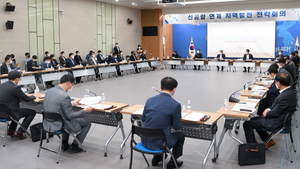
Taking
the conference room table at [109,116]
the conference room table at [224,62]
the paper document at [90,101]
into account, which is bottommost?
the conference room table at [109,116]

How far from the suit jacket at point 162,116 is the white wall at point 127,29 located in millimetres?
15056

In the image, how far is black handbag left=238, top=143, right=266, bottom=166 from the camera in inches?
151

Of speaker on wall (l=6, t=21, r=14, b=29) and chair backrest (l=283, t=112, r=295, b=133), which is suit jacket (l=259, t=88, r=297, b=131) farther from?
speaker on wall (l=6, t=21, r=14, b=29)

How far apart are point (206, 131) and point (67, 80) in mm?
1998

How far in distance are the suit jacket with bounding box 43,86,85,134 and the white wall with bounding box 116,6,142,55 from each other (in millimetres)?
14222

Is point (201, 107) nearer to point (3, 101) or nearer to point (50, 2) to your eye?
point (3, 101)

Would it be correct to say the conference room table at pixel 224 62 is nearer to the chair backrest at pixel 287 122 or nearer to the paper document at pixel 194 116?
the chair backrest at pixel 287 122

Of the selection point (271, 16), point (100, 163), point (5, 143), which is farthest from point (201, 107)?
point (271, 16)

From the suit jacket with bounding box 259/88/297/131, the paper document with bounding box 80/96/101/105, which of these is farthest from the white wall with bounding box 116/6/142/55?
the suit jacket with bounding box 259/88/297/131

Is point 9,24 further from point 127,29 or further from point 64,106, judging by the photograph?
point 64,106

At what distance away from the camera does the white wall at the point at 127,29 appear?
59.1 feet

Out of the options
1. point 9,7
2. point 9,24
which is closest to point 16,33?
point 9,24

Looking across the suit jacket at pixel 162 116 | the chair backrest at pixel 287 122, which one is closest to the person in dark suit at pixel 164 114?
the suit jacket at pixel 162 116

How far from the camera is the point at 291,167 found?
12.4 ft
